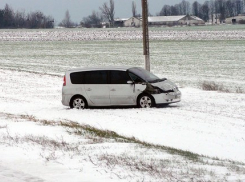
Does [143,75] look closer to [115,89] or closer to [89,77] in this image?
[115,89]

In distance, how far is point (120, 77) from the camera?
22.9 m

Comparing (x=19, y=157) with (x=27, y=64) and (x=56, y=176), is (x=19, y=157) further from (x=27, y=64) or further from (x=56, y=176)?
(x=27, y=64)

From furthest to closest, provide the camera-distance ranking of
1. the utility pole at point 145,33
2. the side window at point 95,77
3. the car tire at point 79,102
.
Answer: the utility pole at point 145,33
the car tire at point 79,102
the side window at point 95,77

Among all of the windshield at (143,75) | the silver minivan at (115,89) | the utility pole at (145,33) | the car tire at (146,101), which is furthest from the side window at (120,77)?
the utility pole at (145,33)

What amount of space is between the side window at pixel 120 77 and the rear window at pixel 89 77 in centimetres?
30

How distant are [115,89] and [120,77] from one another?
474 mm

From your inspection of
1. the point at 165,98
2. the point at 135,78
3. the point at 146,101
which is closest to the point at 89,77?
the point at 135,78

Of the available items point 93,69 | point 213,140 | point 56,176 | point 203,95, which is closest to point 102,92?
point 93,69

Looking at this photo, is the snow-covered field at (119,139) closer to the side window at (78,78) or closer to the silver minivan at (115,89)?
the silver minivan at (115,89)

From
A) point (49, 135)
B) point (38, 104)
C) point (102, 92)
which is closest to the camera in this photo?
point (49, 135)

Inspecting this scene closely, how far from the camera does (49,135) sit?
14.9 m

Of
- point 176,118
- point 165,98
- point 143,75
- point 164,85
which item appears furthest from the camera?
point 143,75

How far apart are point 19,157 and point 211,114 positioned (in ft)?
32.8

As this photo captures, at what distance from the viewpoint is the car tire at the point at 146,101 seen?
73.9 ft
